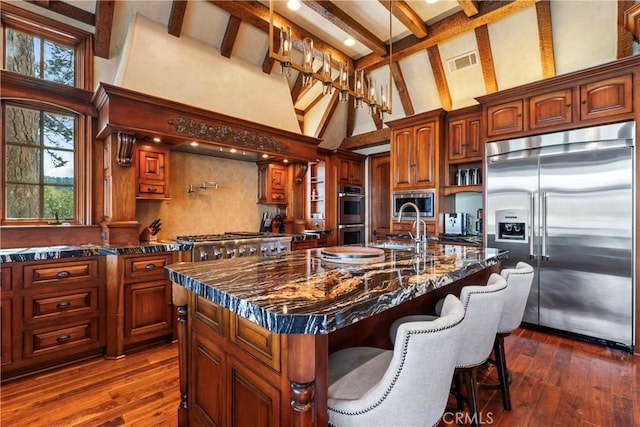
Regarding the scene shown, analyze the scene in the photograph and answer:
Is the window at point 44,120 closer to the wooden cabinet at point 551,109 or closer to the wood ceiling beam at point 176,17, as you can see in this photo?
the wood ceiling beam at point 176,17

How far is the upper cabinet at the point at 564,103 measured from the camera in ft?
9.43

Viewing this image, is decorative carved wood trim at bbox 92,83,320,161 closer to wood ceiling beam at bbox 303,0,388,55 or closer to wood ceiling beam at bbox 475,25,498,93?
wood ceiling beam at bbox 303,0,388,55

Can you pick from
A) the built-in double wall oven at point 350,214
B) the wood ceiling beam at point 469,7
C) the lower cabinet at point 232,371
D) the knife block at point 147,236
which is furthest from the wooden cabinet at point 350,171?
the lower cabinet at point 232,371

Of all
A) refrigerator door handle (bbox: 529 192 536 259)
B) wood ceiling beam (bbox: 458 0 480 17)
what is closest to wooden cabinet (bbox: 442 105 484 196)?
refrigerator door handle (bbox: 529 192 536 259)

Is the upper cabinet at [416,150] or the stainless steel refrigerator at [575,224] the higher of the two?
the upper cabinet at [416,150]

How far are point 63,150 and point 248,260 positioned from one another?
2735 millimetres

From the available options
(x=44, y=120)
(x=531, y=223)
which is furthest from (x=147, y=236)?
(x=531, y=223)

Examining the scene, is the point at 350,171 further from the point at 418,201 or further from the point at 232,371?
the point at 232,371

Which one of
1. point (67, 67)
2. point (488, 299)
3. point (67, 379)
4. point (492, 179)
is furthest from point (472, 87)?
point (67, 379)

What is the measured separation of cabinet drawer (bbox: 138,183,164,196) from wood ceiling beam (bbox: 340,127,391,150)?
→ 3.90 m

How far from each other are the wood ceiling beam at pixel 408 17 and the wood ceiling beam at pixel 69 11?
10.3 ft

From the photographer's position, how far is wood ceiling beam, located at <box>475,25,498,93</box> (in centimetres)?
402

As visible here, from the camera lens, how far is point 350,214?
597cm

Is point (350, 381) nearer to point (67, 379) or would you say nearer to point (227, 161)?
point (67, 379)
